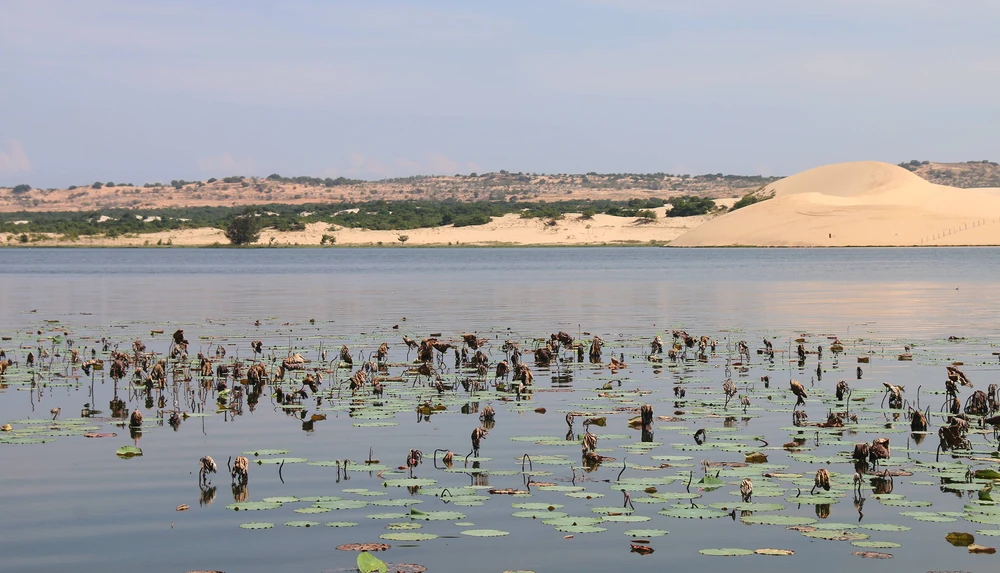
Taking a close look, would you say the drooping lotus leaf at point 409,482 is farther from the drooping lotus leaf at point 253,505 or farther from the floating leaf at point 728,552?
the floating leaf at point 728,552

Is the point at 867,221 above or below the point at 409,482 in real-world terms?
→ above

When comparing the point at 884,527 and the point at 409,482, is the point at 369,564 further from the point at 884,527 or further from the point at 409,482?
the point at 884,527

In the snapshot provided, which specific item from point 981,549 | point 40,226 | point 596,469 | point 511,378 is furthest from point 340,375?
point 40,226

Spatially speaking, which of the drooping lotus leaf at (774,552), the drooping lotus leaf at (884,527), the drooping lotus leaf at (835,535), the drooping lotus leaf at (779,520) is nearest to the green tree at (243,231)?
the drooping lotus leaf at (779,520)

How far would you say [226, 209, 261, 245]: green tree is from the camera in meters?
125

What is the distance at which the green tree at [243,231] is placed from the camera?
411 ft

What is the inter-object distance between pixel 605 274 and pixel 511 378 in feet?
137

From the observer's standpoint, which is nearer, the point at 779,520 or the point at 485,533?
the point at 485,533

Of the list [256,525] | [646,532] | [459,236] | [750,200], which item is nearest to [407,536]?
[256,525]

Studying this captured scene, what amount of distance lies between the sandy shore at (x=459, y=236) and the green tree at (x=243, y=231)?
3.02ft

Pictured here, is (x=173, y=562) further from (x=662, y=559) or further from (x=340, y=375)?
(x=340, y=375)

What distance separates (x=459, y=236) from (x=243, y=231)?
22.5 m

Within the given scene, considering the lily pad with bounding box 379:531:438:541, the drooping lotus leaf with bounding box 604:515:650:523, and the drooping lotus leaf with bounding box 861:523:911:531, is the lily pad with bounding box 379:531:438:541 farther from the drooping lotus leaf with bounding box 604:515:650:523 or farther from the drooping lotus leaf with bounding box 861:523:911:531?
the drooping lotus leaf with bounding box 861:523:911:531

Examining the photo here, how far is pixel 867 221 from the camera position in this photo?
118625mm
